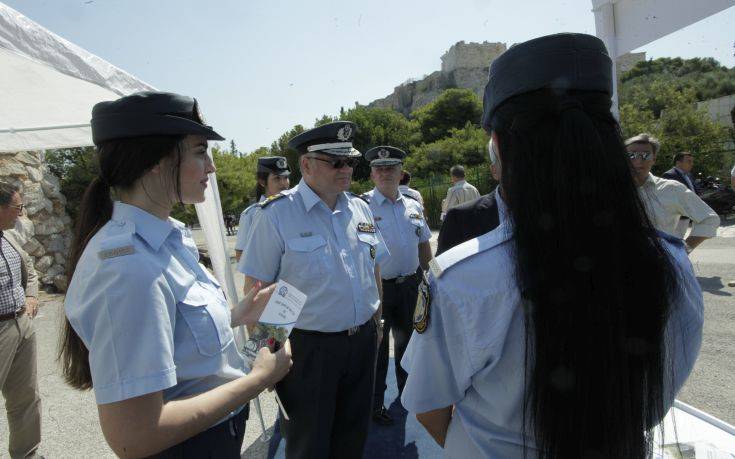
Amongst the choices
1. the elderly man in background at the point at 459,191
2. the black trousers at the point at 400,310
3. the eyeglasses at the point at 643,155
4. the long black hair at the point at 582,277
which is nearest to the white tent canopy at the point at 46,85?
the black trousers at the point at 400,310

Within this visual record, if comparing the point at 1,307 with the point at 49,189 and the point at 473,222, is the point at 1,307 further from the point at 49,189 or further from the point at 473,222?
the point at 49,189

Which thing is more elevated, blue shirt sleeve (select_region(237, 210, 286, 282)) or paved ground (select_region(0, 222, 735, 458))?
blue shirt sleeve (select_region(237, 210, 286, 282))

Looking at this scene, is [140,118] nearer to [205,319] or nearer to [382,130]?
[205,319]

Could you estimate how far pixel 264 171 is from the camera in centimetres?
507

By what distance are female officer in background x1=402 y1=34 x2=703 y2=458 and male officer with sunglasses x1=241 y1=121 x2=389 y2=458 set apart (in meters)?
1.42

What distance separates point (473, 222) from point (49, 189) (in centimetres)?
1154

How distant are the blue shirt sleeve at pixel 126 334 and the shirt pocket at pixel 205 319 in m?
0.15

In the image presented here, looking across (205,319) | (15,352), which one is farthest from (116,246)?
(15,352)

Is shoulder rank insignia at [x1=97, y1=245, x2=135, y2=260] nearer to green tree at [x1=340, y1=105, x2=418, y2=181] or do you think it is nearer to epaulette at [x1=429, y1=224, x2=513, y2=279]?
epaulette at [x1=429, y1=224, x2=513, y2=279]

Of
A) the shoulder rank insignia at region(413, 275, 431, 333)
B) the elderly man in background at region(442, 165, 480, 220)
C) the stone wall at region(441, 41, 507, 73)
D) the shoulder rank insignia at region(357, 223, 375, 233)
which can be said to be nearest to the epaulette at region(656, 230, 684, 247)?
the shoulder rank insignia at region(413, 275, 431, 333)

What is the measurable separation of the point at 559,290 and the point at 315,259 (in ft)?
5.65

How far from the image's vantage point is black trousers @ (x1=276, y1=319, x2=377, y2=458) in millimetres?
2238

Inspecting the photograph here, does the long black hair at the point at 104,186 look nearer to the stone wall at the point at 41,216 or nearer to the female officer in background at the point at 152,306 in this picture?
the female officer in background at the point at 152,306

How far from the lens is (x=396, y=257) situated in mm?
3842
